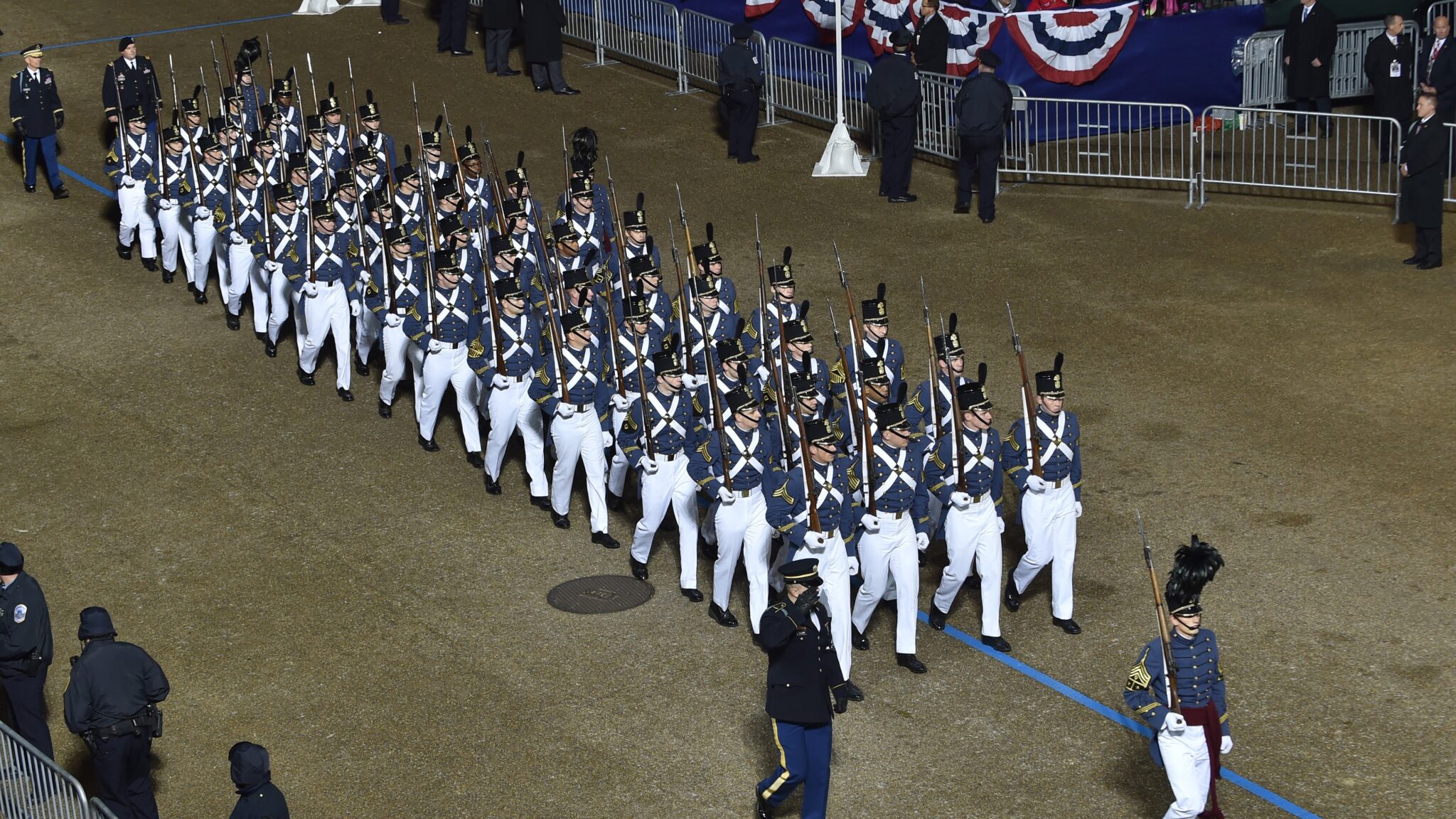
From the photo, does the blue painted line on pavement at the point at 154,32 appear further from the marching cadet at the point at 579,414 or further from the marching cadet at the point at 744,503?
the marching cadet at the point at 744,503

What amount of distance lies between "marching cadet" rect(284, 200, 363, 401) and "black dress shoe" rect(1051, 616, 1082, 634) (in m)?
7.17

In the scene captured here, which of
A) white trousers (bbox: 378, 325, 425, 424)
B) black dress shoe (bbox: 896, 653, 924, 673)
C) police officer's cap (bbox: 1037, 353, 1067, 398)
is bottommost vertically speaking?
black dress shoe (bbox: 896, 653, 924, 673)

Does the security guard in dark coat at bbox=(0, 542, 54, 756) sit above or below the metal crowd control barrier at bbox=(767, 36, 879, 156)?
below

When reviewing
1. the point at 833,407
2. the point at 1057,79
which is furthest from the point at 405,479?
the point at 1057,79

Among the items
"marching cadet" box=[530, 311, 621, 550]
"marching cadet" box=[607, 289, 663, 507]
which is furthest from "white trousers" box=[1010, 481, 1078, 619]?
"marching cadet" box=[530, 311, 621, 550]

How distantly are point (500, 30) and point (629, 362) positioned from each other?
38.6ft

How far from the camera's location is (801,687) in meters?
9.62

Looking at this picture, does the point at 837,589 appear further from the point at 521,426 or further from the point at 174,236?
the point at 174,236

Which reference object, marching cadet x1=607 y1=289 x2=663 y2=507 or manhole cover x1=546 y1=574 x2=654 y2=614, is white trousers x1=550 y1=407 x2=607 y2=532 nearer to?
marching cadet x1=607 y1=289 x2=663 y2=507

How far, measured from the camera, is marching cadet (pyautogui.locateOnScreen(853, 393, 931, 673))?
11.6 meters

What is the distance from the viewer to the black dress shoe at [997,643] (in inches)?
465

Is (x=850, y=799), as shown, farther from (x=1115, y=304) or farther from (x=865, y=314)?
(x=1115, y=304)

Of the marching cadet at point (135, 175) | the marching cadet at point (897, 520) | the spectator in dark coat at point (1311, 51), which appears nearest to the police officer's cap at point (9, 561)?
the marching cadet at point (897, 520)

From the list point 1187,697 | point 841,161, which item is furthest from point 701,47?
point 1187,697
